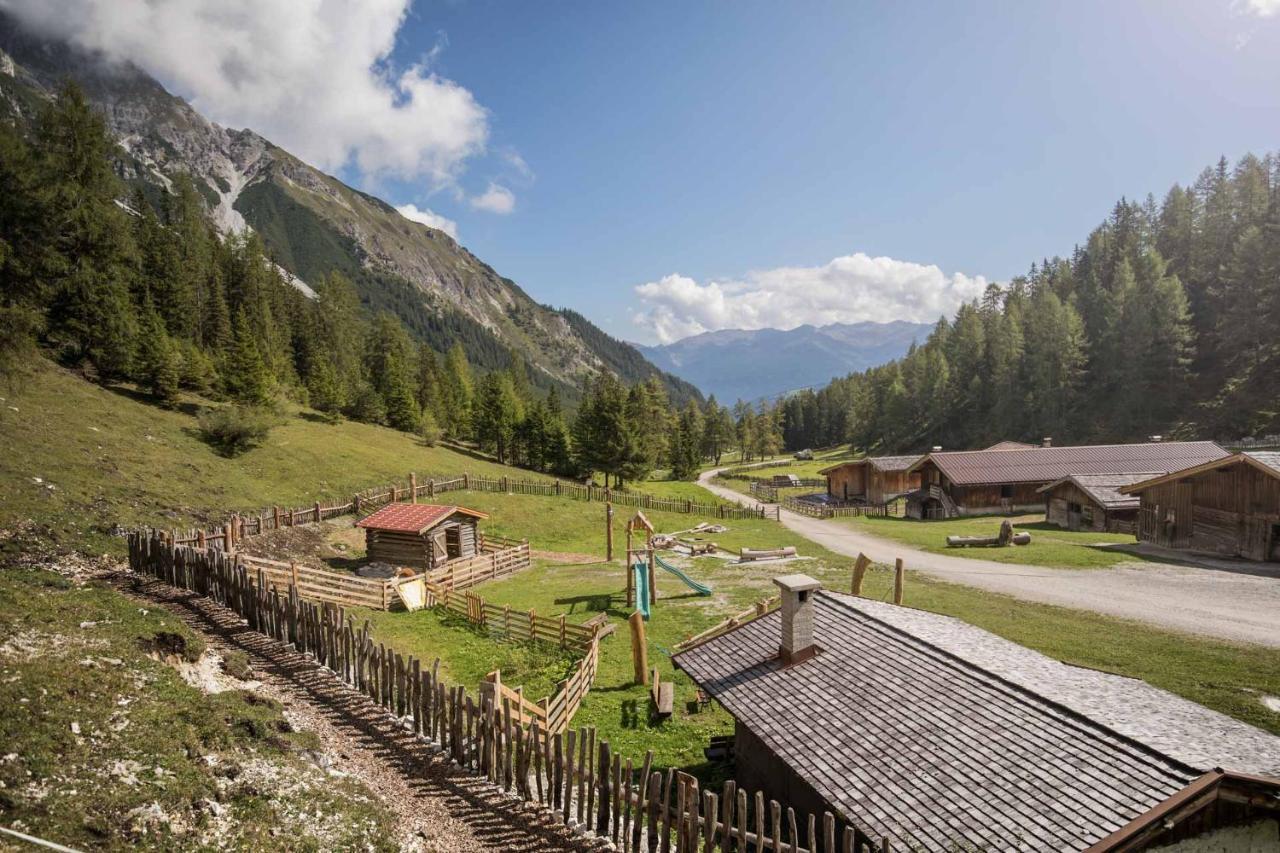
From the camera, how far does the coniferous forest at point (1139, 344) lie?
7081 centimetres

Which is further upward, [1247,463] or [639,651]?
[1247,463]

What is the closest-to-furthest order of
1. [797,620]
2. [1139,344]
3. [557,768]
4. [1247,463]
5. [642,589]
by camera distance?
[557,768] → [797,620] → [642,589] → [1247,463] → [1139,344]

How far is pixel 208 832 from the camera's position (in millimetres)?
7344

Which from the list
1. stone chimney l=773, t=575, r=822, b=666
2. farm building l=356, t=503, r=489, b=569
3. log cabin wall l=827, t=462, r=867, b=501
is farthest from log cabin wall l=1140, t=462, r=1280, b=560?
farm building l=356, t=503, r=489, b=569

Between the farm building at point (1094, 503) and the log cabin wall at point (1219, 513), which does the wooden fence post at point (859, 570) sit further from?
the farm building at point (1094, 503)

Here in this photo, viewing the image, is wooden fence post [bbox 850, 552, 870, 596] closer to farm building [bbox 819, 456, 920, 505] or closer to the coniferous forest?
farm building [bbox 819, 456, 920, 505]

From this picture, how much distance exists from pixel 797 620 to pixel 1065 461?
53.3 metres

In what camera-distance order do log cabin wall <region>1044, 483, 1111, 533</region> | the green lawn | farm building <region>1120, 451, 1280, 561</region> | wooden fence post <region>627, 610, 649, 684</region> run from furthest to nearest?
log cabin wall <region>1044, 483, 1111, 533</region> < the green lawn < farm building <region>1120, 451, 1280, 561</region> < wooden fence post <region>627, 610, 649, 684</region>

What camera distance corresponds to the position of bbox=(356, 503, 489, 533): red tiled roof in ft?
92.3

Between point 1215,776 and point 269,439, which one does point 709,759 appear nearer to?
point 1215,776

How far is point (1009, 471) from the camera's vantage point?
5241 centimetres

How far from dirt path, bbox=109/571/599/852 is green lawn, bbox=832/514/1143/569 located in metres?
30.6

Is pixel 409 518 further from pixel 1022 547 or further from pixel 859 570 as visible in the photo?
pixel 1022 547

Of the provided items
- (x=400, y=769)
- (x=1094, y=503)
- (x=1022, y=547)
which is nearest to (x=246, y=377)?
(x=400, y=769)
